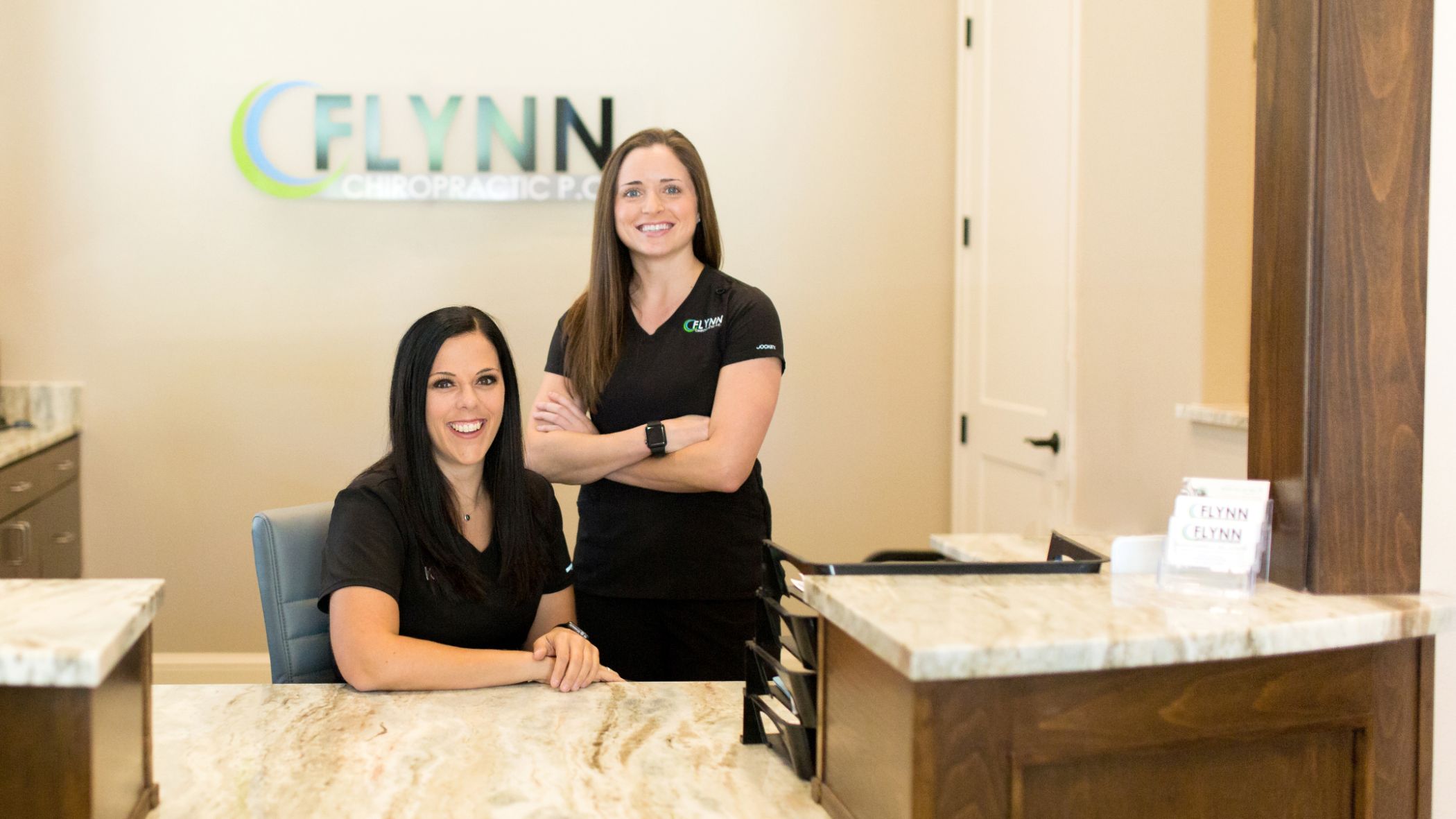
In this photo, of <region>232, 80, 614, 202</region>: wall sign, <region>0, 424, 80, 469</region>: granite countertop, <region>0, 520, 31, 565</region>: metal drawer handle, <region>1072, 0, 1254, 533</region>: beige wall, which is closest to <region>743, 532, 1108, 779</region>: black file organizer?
<region>1072, 0, 1254, 533</region>: beige wall

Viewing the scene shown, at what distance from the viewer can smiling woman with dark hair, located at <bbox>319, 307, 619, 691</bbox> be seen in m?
1.80

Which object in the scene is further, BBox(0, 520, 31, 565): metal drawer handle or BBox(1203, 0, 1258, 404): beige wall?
BBox(0, 520, 31, 565): metal drawer handle

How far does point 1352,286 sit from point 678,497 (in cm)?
132

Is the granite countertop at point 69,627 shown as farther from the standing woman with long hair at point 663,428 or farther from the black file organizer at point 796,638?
the standing woman with long hair at point 663,428

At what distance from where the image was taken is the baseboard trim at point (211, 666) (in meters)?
4.16

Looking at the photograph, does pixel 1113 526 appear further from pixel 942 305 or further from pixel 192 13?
pixel 192 13

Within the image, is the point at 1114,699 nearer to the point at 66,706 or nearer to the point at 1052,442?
the point at 66,706

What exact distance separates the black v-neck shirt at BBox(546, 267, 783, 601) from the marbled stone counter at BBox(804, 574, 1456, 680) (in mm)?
1026

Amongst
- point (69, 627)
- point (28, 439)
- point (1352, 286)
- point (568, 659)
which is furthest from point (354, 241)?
point (1352, 286)

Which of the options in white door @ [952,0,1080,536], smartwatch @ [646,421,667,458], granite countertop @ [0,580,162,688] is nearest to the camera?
granite countertop @ [0,580,162,688]

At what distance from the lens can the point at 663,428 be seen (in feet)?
7.64

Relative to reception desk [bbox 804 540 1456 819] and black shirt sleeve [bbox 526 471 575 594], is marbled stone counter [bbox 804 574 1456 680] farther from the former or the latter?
black shirt sleeve [bbox 526 471 575 594]

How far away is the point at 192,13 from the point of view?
13.2ft

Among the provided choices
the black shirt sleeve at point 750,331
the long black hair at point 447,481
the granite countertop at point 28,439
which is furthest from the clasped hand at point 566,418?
the granite countertop at point 28,439
